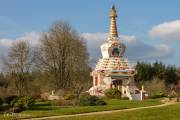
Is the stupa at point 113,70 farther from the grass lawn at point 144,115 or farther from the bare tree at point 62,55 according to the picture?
the grass lawn at point 144,115

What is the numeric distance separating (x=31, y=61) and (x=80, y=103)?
27.2m

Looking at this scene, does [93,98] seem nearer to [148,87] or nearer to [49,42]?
[49,42]

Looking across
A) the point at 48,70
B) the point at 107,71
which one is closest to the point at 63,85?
the point at 48,70

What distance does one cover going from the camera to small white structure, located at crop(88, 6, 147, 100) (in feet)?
212

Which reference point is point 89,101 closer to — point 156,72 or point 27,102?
point 27,102

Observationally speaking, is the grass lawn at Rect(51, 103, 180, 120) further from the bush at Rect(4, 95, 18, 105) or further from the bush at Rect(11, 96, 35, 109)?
the bush at Rect(4, 95, 18, 105)

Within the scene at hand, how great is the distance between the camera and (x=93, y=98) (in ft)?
128

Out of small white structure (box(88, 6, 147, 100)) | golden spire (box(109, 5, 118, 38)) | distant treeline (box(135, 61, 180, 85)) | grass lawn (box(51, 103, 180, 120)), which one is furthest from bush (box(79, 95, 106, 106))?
distant treeline (box(135, 61, 180, 85))

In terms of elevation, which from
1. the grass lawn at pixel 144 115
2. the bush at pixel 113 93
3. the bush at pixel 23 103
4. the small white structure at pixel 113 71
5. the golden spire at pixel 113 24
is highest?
the golden spire at pixel 113 24

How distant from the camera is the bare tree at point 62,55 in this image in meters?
62.3

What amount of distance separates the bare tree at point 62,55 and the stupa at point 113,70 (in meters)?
4.27

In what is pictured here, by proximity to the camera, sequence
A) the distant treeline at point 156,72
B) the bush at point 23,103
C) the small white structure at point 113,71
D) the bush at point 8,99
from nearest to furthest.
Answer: the bush at point 23,103
the bush at point 8,99
the small white structure at point 113,71
the distant treeline at point 156,72

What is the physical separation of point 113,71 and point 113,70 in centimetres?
16

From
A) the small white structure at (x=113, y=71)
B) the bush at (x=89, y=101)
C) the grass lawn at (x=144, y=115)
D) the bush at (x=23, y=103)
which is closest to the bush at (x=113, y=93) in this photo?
the small white structure at (x=113, y=71)
